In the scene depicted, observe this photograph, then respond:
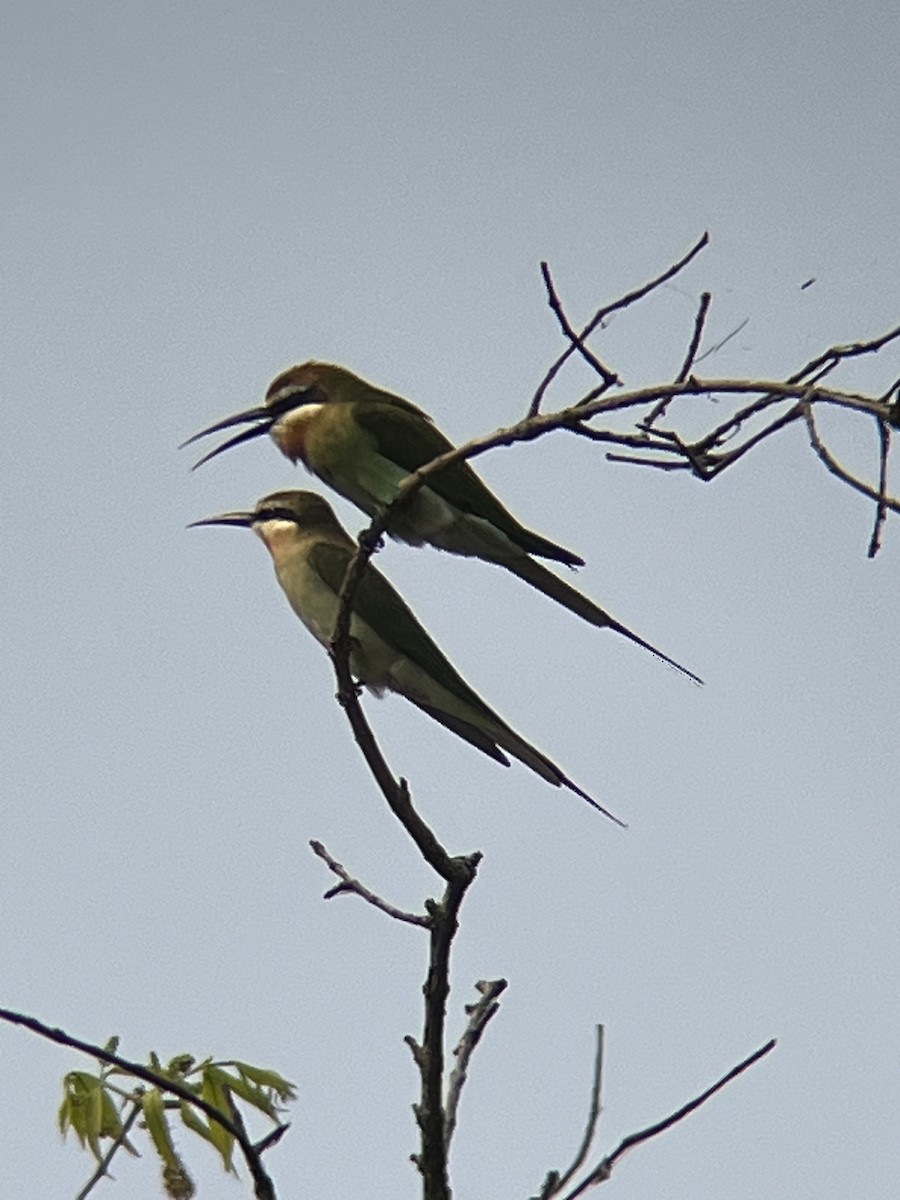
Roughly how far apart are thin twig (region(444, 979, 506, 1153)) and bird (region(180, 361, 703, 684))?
1201 mm

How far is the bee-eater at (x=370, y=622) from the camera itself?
12.4ft

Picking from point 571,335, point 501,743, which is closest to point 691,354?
point 571,335

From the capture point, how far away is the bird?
3.71m

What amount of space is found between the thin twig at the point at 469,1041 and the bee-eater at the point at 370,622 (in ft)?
3.64

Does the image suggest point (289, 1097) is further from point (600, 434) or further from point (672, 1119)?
point (600, 434)

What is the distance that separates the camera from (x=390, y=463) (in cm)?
401

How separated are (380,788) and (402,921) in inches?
10.8

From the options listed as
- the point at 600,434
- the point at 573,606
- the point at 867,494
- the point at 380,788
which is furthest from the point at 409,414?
the point at 867,494

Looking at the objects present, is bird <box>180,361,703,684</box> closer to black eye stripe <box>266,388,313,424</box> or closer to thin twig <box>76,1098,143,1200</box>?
black eye stripe <box>266,388,313,424</box>

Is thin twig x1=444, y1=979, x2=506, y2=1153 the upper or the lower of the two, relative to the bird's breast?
lower

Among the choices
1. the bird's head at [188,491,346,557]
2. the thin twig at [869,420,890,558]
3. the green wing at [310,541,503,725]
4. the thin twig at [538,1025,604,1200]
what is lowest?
the thin twig at [538,1025,604,1200]

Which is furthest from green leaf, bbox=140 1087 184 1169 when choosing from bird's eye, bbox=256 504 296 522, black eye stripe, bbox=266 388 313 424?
bird's eye, bbox=256 504 296 522

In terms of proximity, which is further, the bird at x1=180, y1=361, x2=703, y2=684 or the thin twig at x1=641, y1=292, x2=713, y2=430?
the bird at x1=180, y1=361, x2=703, y2=684

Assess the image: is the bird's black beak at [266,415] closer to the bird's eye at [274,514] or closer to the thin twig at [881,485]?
the bird's eye at [274,514]
